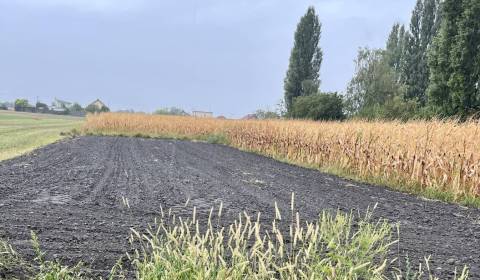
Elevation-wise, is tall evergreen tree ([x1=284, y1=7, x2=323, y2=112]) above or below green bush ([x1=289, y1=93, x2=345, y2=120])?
above

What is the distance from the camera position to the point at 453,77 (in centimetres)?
1903

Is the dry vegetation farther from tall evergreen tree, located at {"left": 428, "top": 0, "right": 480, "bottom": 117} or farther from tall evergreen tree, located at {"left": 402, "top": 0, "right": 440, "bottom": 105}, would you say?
tall evergreen tree, located at {"left": 402, "top": 0, "right": 440, "bottom": 105}

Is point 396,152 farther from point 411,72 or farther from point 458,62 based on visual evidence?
point 411,72

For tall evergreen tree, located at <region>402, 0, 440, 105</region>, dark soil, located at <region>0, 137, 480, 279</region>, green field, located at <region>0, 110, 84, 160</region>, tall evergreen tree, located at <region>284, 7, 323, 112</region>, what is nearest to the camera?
dark soil, located at <region>0, 137, 480, 279</region>

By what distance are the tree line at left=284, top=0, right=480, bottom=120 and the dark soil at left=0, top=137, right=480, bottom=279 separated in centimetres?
1120

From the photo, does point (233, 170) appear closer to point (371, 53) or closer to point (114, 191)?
point (114, 191)

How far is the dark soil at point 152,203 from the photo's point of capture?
3.99 metres

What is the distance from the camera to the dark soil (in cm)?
399

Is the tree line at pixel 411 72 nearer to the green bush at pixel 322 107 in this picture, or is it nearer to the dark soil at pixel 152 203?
the green bush at pixel 322 107

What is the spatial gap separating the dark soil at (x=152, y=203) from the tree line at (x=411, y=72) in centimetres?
1120

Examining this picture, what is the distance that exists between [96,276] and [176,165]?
26.9ft

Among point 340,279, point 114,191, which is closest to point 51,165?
point 114,191

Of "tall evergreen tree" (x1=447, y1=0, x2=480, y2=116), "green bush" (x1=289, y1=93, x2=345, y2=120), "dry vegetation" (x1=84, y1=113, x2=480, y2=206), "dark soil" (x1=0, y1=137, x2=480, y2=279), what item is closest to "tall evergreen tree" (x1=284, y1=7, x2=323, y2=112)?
"green bush" (x1=289, y1=93, x2=345, y2=120)

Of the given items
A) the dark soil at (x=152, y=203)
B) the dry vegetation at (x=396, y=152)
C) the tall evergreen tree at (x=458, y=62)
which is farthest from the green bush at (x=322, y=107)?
the dark soil at (x=152, y=203)
